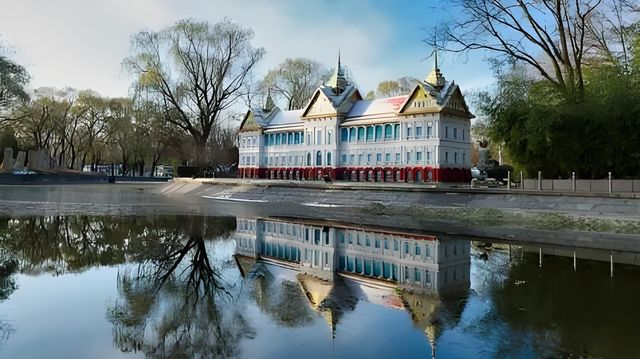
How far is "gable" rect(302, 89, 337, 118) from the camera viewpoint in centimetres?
5081

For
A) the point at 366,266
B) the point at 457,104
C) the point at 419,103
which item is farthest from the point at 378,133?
the point at 366,266

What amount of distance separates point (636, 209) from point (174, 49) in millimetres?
49506

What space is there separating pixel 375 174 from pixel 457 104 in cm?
987

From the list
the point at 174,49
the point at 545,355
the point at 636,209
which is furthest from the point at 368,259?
the point at 174,49

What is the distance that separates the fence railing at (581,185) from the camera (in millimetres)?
23641

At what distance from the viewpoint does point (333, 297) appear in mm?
9805

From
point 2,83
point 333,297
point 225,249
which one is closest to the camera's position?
point 333,297

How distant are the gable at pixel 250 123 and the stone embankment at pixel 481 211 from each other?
22.5 m

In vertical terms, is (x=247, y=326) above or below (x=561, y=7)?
below

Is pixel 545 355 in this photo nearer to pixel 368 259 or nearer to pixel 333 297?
pixel 333 297

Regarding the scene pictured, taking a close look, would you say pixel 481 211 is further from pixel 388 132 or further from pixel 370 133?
pixel 370 133

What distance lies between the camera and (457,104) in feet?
144

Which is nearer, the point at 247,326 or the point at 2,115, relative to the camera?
the point at 247,326

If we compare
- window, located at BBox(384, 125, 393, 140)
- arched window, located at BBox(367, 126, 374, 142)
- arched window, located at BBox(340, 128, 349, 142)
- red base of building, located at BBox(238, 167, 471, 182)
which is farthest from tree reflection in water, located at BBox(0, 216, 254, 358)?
arched window, located at BBox(340, 128, 349, 142)
